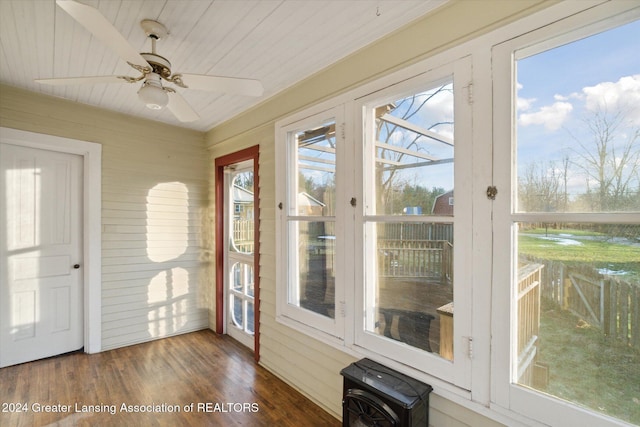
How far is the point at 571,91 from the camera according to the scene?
1.29m

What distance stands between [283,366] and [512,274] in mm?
2123

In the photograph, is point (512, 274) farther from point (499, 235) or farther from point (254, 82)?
point (254, 82)

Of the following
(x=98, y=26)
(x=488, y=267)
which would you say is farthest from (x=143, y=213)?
(x=488, y=267)

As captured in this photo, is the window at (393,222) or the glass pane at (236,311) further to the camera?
the glass pane at (236,311)

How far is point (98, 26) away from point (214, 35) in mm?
800

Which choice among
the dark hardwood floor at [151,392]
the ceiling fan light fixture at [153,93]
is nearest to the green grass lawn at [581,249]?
the dark hardwood floor at [151,392]

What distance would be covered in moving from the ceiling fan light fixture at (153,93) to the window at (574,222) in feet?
5.91

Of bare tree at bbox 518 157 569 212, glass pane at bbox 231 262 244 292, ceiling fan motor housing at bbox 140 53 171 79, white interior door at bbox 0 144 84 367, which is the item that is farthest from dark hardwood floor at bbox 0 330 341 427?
ceiling fan motor housing at bbox 140 53 171 79

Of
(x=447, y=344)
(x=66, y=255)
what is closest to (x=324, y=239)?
(x=447, y=344)

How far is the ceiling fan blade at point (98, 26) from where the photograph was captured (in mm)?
1112

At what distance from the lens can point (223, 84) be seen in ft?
5.68

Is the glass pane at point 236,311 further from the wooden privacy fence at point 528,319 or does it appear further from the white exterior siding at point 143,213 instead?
the wooden privacy fence at point 528,319

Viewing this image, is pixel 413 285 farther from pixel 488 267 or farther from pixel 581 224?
pixel 581 224

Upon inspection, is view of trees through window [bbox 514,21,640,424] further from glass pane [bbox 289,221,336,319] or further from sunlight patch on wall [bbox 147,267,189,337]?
sunlight patch on wall [bbox 147,267,189,337]
